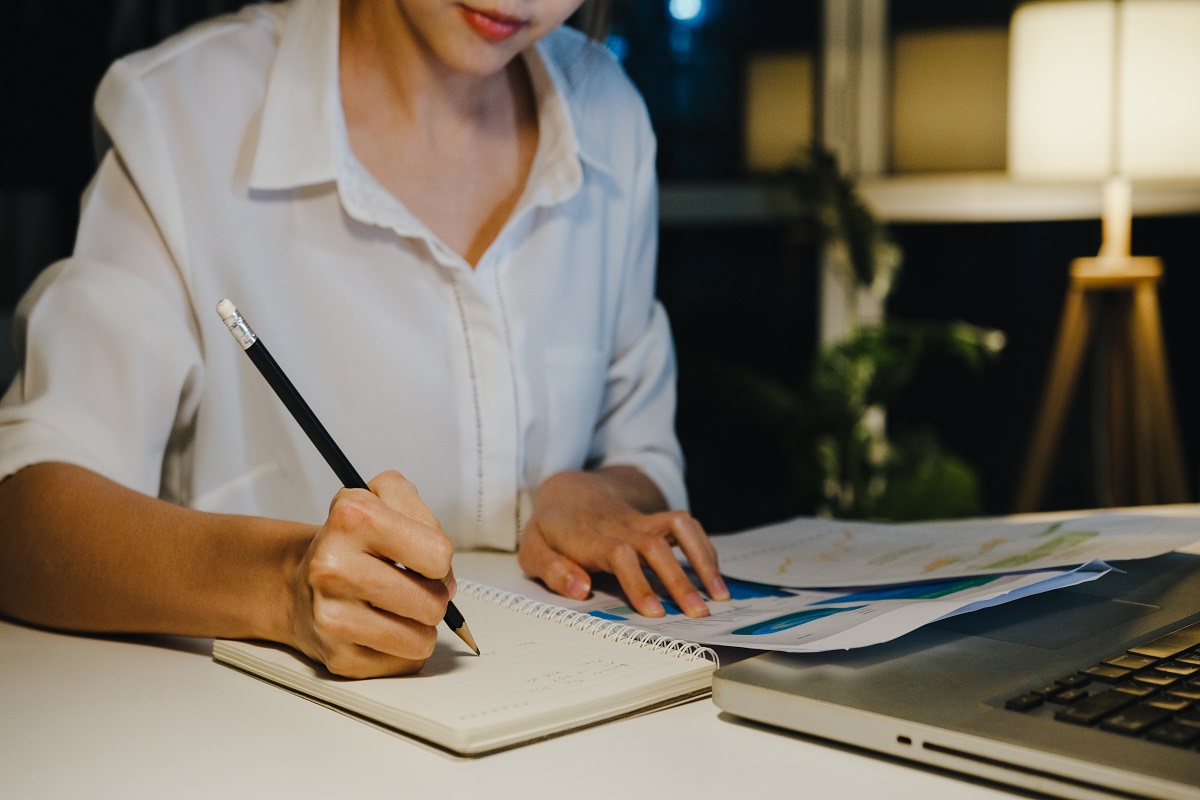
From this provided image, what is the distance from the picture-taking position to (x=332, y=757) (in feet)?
2.02

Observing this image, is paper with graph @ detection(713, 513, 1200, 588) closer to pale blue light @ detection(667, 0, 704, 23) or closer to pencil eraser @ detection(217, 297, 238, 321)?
pencil eraser @ detection(217, 297, 238, 321)

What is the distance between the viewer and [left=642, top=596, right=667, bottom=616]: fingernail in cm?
86

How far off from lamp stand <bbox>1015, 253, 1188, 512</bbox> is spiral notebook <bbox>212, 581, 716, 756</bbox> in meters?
2.38

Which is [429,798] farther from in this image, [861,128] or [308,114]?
[861,128]

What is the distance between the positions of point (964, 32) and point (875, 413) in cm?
112

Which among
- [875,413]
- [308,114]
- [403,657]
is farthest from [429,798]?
[875,413]

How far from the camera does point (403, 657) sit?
705mm

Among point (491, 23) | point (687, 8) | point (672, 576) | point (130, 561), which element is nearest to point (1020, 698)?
point (672, 576)

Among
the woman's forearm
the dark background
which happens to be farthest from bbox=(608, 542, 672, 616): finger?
the dark background

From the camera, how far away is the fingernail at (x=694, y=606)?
0.85 m

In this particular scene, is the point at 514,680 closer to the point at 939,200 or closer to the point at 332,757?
the point at 332,757

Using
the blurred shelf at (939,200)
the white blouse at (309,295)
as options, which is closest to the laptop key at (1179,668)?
the white blouse at (309,295)

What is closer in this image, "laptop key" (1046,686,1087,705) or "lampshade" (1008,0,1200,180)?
"laptop key" (1046,686,1087,705)

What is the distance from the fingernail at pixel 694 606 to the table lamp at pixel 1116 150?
226 centimetres
